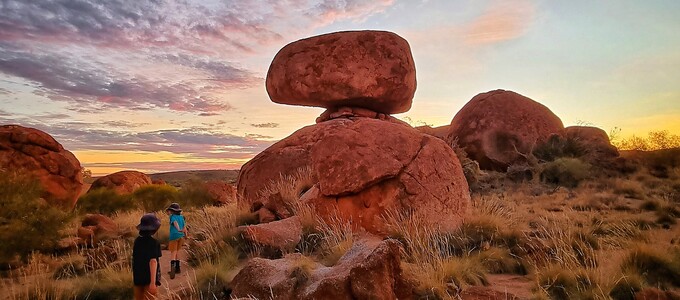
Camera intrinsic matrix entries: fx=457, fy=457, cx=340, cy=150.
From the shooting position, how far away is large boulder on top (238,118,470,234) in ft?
27.1

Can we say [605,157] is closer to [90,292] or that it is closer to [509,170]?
[509,170]

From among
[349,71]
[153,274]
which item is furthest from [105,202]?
[153,274]

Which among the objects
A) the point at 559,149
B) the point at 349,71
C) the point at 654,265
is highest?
the point at 349,71

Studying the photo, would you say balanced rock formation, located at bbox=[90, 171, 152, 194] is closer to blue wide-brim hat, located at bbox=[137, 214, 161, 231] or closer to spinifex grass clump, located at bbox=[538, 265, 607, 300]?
blue wide-brim hat, located at bbox=[137, 214, 161, 231]

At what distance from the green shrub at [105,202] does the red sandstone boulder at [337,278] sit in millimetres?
15756

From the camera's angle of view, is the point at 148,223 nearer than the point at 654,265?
Yes

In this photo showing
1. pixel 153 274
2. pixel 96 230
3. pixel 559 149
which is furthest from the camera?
pixel 559 149

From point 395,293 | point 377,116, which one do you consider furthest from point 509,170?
point 395,293

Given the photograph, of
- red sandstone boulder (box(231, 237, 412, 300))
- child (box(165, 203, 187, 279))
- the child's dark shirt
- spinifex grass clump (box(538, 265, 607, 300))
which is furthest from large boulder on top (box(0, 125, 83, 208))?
spinifex grass clump (box(538, 265, 607, 300))

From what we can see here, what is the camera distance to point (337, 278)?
14.5 ft

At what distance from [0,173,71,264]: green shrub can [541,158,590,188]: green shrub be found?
16.4 metres

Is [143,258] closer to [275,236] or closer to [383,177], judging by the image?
[275,236]

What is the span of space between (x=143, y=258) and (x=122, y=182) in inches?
831

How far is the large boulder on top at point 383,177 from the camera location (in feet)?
27.1
